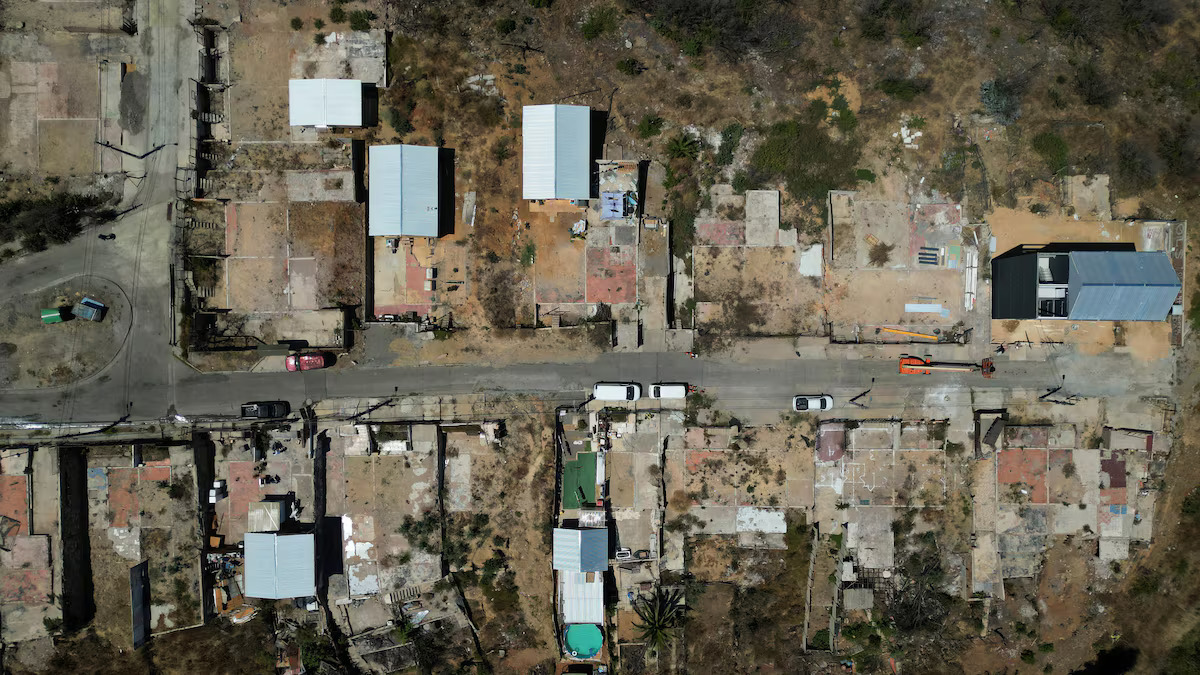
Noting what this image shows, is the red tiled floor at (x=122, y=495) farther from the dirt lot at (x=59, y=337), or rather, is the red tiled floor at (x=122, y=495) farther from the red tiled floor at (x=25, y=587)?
the dirt lot at (x=59, y=337)

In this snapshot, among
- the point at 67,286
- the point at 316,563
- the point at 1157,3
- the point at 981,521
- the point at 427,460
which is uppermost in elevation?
the point at 1157,3

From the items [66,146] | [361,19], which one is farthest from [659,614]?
[66,146]

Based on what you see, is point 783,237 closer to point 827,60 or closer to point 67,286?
point 827,60

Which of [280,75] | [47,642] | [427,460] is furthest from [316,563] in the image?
[280,75]

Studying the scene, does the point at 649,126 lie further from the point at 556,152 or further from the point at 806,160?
the point at 806,160

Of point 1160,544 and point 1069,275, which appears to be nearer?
point 1069,275
